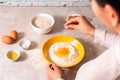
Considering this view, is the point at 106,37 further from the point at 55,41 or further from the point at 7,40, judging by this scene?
the point at 7,40

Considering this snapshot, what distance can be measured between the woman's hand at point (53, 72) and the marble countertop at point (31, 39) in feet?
0.15

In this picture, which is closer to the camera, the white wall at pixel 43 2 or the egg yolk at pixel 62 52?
the egg yolk at pixel 62 52

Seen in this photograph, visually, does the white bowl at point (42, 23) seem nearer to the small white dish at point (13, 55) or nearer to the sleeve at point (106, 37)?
the small white dish at point (13, 55)

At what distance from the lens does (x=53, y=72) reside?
3.82 feet

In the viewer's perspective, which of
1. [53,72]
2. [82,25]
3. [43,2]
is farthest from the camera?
[43,2]

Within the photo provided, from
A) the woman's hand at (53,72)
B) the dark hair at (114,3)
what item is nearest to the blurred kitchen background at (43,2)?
the woman's hand at (53,72)

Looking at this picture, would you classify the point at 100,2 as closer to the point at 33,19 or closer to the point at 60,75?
the point at 60,75

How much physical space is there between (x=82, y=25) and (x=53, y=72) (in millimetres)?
287

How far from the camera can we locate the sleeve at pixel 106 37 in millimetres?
1162

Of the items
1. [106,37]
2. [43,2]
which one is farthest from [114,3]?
[43,2]

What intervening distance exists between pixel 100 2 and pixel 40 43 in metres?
0.71

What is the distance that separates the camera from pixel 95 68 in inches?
39.1

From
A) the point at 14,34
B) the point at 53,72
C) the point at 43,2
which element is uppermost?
the point at 43,2

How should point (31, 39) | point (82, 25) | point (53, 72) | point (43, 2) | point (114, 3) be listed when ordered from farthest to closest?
point (43, 2)
point (31, 39)
point (82, 25)
point (53, 72)
point (114, 3)
